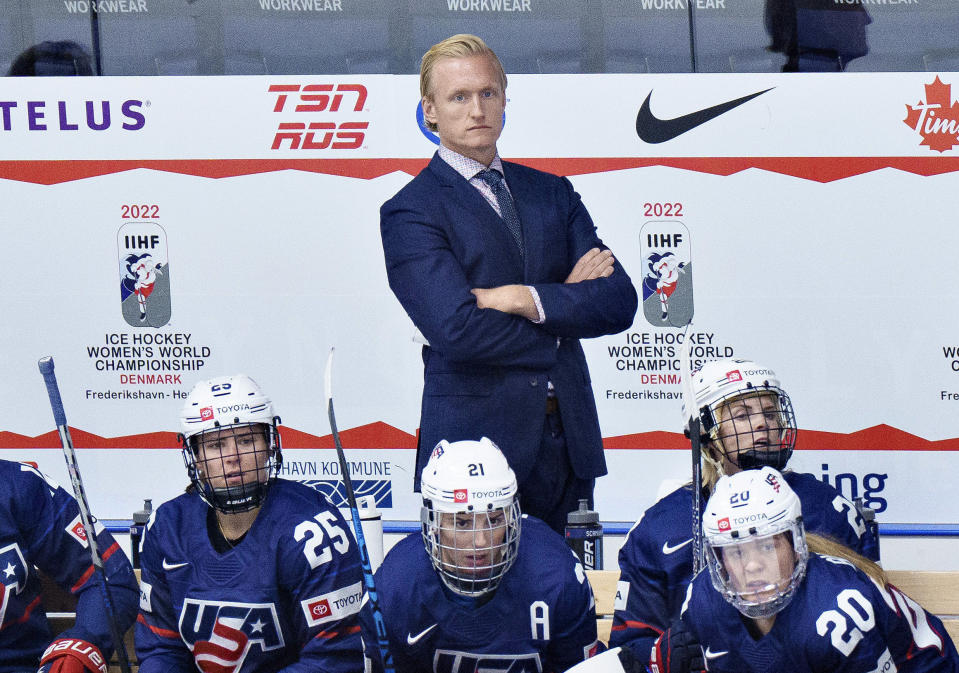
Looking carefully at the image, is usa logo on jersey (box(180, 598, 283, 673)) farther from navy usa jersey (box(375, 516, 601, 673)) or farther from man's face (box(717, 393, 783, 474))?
man's face (box(717, 393, 783, 474))

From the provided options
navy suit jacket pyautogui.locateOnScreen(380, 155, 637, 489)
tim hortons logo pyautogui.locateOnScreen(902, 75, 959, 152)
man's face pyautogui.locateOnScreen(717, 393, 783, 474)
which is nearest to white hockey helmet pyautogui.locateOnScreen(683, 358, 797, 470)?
man's face pyautogui.locateOnScreen(717, 393, 783, 474)

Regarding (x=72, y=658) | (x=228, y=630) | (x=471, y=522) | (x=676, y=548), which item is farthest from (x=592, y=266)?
(x=72, y=658)

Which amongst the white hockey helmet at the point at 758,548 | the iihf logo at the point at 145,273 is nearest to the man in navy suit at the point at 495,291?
the white hockey helmet at the point at 758,548

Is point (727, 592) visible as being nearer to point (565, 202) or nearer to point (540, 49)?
point (565, 202)

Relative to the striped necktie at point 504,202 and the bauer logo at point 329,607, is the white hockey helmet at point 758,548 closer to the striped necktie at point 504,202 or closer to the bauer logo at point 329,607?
the bauer logo at point 329,607

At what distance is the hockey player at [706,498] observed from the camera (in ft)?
9.78

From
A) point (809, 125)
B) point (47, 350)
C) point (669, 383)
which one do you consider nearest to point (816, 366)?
point (669, 383)

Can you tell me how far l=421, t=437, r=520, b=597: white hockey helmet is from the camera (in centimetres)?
266

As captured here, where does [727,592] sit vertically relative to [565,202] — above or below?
below

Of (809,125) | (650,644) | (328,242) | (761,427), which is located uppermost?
(809,125)

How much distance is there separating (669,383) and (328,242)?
1.30 m

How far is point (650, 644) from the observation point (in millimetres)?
2879

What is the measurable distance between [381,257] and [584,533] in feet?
4.78

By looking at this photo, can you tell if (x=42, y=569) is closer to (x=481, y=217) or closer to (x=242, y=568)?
(x=242, y=568)
